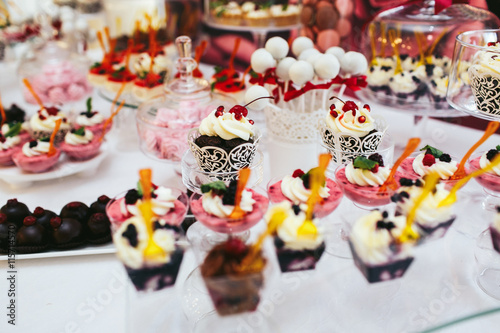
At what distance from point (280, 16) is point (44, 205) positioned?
55.4 inches

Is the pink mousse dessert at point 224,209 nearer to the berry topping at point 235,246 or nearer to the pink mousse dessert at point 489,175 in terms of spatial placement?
the berry topping at point 235,246

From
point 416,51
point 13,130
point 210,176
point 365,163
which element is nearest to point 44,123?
point 13,130

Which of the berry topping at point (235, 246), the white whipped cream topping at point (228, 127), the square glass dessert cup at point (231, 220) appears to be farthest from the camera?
the white whipped cream topping at point (228, 127)

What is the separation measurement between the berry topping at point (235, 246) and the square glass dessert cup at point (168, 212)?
144 mm

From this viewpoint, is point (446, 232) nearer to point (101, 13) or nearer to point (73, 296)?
point (73, 296)

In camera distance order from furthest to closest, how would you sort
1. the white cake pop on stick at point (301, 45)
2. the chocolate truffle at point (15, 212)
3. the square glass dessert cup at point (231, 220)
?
the white cake pop on stick at point (301, 45)
the chocolate truffle at point (15, 212)
the square glass dessert cup at point (231, 220)

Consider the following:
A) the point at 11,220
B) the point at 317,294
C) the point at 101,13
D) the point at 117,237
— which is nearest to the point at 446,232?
the point at 317,294

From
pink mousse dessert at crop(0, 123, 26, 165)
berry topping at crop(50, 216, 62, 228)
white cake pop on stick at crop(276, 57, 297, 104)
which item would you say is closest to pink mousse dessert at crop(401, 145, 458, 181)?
white cake pop on stick at crop(276, 57, 297, 104)

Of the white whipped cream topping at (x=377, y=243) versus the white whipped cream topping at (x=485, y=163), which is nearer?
the white whipped cream topping at (x=377, y=243)

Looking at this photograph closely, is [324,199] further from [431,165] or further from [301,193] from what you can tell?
[431,165]

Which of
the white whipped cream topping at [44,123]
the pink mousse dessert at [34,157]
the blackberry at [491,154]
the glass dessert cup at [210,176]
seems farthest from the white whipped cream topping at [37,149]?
the blackberry at [491,154]

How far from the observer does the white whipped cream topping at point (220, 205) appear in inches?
37.9

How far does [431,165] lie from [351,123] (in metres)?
0.23

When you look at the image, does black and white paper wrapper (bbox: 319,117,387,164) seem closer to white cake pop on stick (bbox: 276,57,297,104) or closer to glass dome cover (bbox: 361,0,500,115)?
white cake pop on stick (bbox: 276,57,297,104)
